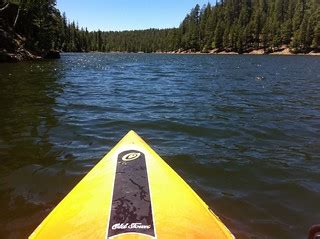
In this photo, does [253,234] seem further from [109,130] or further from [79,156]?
[109,130]

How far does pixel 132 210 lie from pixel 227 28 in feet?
510

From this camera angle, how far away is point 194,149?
964 centimetres

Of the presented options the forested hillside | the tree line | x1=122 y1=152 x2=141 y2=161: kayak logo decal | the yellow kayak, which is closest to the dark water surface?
the yellow kayak

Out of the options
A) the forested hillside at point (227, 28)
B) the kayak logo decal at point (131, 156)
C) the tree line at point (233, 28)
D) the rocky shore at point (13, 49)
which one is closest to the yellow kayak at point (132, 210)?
the kayak logo decal at point (131, 156)

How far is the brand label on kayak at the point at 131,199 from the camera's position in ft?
13.5

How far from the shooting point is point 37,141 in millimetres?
10258

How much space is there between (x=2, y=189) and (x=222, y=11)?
6998 inches

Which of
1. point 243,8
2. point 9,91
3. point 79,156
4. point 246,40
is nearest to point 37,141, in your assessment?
point 79,156

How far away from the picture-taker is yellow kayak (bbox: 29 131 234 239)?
415cm

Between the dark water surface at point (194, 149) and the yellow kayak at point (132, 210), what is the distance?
1.31m

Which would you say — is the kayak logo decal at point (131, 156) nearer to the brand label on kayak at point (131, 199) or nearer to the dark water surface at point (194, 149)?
the brand label on kayak at point (131, 199)

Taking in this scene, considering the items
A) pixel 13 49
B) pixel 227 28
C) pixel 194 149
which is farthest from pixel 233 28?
pixel 194 149

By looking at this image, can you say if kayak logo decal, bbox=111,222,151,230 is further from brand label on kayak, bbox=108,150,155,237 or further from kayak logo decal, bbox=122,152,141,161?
kayak logo decal, bbox=122,152,141,161

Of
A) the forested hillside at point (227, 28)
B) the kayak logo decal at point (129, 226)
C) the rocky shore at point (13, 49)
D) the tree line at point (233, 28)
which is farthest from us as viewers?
the tree line at point (233, 28)
